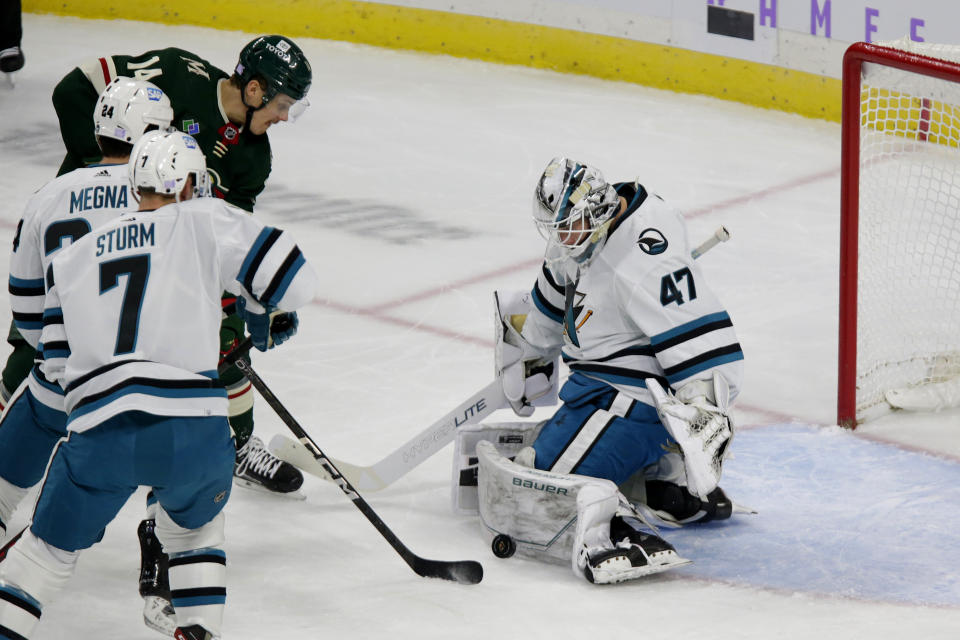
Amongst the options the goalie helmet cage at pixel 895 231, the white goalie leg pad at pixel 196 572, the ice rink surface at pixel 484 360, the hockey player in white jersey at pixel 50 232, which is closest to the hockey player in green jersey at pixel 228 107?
the ice rink surface at pixel 484 360

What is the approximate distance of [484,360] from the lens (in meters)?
4.68

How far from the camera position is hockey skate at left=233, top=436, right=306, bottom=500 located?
374 centimetres

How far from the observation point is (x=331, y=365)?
15.2ft

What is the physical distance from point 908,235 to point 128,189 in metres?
2.35

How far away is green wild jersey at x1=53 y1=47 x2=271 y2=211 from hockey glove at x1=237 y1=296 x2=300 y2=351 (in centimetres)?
58

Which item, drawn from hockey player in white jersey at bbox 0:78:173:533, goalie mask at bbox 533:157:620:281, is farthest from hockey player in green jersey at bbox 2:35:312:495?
goalie mask at bbox 533:157:620:281

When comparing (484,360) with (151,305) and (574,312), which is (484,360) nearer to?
(574,312)

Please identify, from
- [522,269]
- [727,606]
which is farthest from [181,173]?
[522,269]

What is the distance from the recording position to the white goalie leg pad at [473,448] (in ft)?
11.9

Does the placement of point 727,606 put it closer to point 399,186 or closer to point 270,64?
point 270,64

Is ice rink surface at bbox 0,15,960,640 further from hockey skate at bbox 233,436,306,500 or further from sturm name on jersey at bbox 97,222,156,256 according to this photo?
sturm name on jersey at bbox 97,222,156,256

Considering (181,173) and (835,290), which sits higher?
(181,173)

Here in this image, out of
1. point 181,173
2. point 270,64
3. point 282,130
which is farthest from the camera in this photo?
point 282,130

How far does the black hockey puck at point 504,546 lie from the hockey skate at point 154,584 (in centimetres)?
72
